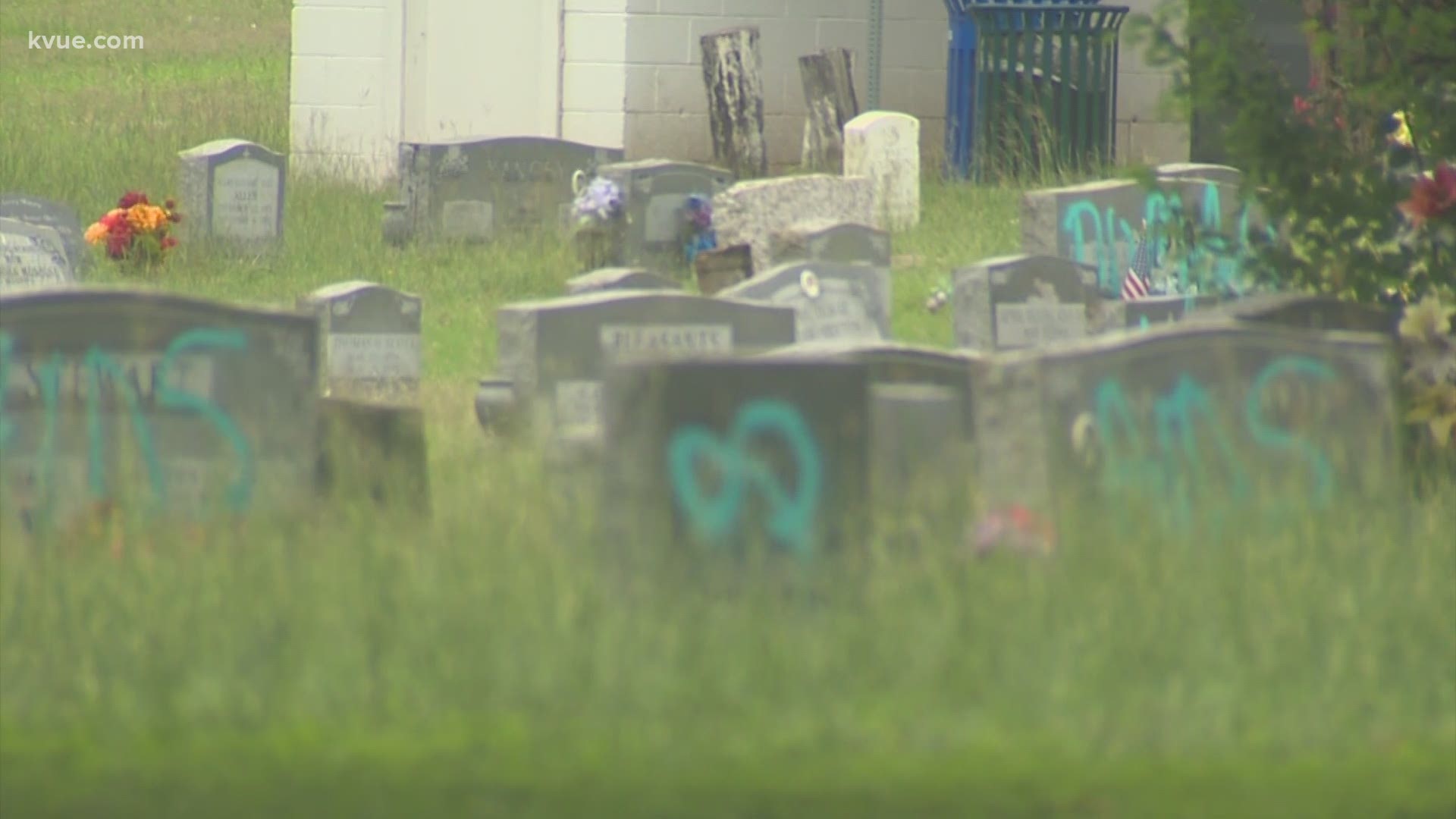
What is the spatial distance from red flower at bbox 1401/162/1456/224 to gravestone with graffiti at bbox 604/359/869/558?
2.93 meters

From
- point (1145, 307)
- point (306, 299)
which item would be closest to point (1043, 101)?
point (1145, 307)

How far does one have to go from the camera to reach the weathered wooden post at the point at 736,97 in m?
18.4

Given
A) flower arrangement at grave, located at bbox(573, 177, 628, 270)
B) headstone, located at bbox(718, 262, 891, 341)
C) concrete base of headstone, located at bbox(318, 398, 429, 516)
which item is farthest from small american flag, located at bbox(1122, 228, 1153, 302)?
concrete base of headstone, located at bbox(318, 398, 429, 516)

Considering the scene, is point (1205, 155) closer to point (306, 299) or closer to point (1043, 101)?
point (1043, 101)

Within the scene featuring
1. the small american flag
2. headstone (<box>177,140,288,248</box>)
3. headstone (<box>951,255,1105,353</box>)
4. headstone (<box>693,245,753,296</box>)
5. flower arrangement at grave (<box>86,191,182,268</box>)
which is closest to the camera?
headstone (<box>951,255,1105,353</box>)

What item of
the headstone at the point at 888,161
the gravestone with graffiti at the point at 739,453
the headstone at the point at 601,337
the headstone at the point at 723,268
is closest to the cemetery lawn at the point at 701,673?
the gravestone with graffiti at the point at 739,453

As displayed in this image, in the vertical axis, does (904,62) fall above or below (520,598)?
above

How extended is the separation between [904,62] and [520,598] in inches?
616

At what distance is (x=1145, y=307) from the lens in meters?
10.0

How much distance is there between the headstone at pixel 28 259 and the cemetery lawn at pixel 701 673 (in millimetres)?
5860

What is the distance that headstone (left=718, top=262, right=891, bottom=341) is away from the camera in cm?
909

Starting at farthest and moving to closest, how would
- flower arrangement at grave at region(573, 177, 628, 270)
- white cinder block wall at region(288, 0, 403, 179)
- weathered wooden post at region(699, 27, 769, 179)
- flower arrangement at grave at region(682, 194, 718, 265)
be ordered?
white cinder block wall at region(288, 0, 403, 179) < weathered wooden post at region(699, 27, 769, 179) < flower arrangement at grave at region(573, 177, 628, 270) < flower arrangement at grave at region(682, 194, 718, 265)

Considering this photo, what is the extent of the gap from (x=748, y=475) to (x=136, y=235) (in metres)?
9.28

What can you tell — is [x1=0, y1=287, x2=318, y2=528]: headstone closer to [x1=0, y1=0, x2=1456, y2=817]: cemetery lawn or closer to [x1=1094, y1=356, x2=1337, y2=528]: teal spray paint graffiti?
[x1=0, y1=0, x2=1456, y2=817]: cemetery lawn
